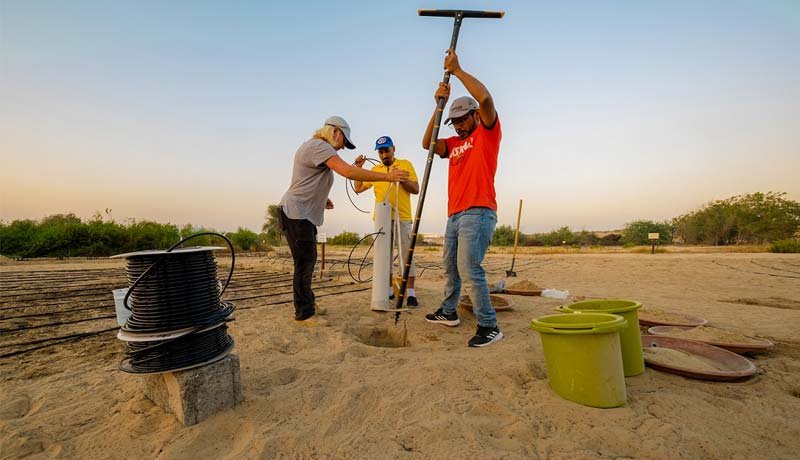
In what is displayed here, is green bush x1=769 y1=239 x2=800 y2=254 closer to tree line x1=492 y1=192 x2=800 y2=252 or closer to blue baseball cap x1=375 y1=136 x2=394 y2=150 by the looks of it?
tree line x1=492 y1=192 x2=800 y2=252

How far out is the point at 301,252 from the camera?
3.53m

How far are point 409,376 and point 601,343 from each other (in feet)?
3.86

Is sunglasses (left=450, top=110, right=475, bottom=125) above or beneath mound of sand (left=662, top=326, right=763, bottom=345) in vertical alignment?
above

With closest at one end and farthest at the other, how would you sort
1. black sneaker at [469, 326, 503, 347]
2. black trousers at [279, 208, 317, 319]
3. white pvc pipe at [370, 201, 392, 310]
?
black sneaker at [469, 326, 503, 347] < black trousers at [279, 208, 317, 319] < white pvc pipe at [370, 201, 392, 310]

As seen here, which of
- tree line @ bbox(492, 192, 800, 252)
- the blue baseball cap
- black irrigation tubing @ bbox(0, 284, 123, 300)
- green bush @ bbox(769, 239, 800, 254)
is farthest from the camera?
tree line @ bbox(492, 192, 800, 252)

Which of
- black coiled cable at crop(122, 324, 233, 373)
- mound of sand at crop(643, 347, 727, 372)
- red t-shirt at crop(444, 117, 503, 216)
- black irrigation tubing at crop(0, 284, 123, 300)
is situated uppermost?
red t-shirt at crop(444, 117, 503, 216)

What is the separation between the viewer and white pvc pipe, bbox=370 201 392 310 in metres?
4.21

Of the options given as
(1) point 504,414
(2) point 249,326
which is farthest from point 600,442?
(2) point 249,326

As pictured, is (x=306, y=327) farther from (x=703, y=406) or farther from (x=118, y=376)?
(x=703, y=406)

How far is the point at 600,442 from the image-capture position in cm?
164

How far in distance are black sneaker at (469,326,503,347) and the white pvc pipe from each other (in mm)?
1472

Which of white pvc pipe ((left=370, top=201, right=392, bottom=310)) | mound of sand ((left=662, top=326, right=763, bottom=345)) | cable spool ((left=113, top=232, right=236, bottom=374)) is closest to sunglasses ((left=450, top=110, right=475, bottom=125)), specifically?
white pvc pipe ((left=370, top=201, right=392, bottom=310))

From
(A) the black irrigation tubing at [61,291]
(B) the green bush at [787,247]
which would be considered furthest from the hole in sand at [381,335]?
(B) the green bush at [787,247]

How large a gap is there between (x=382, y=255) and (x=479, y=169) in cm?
167
